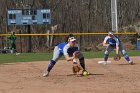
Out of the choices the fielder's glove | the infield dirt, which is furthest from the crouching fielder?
the infield dirt

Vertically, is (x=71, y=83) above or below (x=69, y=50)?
below

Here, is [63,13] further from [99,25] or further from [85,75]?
[85,75]

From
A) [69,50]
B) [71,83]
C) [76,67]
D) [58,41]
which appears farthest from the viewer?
[58,41]

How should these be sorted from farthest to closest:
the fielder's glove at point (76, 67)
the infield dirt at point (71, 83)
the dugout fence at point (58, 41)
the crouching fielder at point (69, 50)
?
the dugout fence at point (58, 41) < the fielder's glove at point (76, 67) < the crouching fielder at point (69, 50) < the infield dirt at point (71, 83)

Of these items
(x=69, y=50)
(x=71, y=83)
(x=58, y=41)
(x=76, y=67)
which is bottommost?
(x=71, y=83)

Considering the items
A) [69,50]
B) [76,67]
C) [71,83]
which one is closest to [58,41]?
[76,67]

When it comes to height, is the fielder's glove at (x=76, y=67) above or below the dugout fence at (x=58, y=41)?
below

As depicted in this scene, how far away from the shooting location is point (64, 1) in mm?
45312

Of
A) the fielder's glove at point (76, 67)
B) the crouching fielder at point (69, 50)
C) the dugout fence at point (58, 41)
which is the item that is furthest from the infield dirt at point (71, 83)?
the dugout fence at point (58, 41)

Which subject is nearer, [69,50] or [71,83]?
[71,83]

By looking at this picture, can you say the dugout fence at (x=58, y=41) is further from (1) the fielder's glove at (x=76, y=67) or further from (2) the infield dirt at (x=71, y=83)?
(2) the infield dirt at (x=71, y=83)

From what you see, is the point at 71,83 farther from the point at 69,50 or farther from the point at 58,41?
the point at 58,41

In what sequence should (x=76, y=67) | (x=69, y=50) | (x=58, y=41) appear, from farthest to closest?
(x=58, y=41)
(x=76, y=67)
(x=69, y=50)

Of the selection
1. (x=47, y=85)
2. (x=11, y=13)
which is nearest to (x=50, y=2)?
(x=11, y=13)
